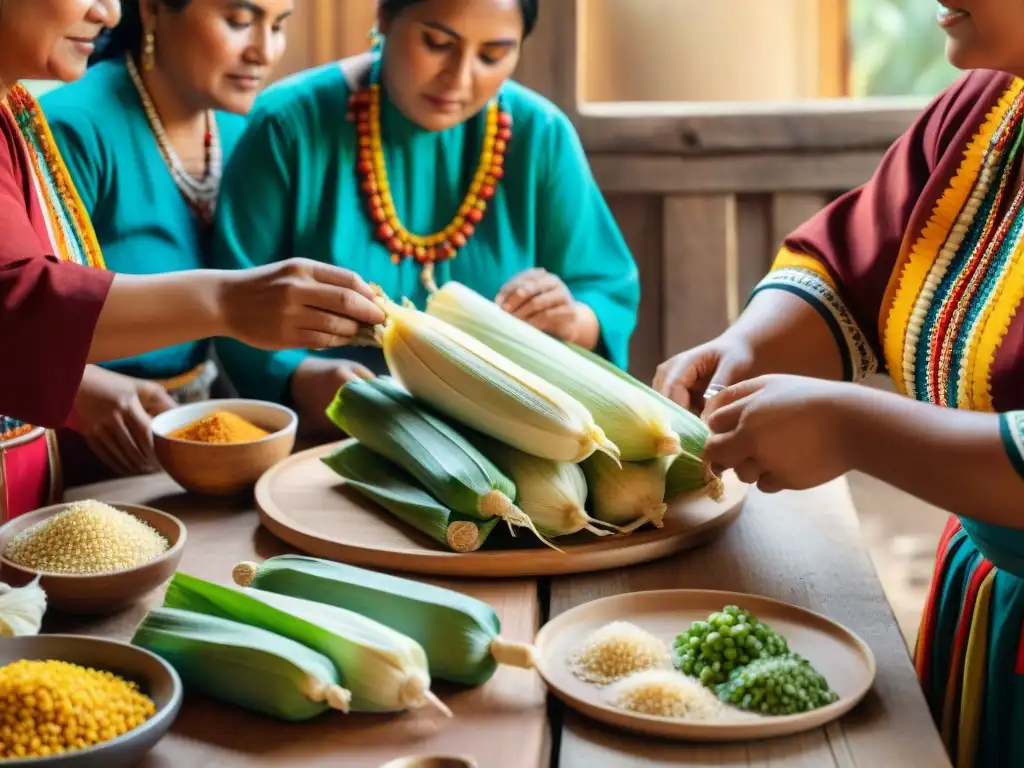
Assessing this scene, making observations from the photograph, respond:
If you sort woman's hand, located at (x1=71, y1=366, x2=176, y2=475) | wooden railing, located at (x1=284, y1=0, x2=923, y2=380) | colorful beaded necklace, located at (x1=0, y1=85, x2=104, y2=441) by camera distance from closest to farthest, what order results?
colorful beaded necklace, located at (x1=0, y1=85, x2=104, y2=441)
woman's hand, located at (x1=71, y1=366, x2=176, y2=475)
wooden railing, located at (x1=284, y1=0, x2=923, y2=380)

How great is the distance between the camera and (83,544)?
1.27 m

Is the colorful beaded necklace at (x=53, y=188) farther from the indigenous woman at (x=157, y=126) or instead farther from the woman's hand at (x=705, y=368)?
the woman's hand at (x=705, y=368)

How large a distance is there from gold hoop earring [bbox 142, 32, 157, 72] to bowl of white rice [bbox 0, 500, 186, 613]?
1189 millimetres

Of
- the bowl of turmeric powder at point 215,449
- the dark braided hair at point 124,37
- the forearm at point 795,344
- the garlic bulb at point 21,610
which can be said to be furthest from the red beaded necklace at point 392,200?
the garlic bulb at point 21,610

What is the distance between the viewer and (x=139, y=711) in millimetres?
994

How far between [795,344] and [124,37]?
1.39 m

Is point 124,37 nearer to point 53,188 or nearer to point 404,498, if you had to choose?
point 53,188

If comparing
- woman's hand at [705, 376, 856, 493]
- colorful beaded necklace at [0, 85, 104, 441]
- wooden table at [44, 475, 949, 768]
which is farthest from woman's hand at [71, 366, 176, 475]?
woman's hand at [705, 376, 856, 493]

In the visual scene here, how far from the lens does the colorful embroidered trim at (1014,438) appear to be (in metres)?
1.10

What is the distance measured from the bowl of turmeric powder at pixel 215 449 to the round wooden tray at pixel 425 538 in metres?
0.03

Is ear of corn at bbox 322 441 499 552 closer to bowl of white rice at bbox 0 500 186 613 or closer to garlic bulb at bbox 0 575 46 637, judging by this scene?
bowl of white rice at bbox 0 500 186 613

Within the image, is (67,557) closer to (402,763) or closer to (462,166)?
(402,763)

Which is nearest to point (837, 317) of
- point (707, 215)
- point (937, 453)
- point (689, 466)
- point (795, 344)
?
point (795, 344)

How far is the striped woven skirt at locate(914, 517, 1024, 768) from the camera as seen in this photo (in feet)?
4.45
